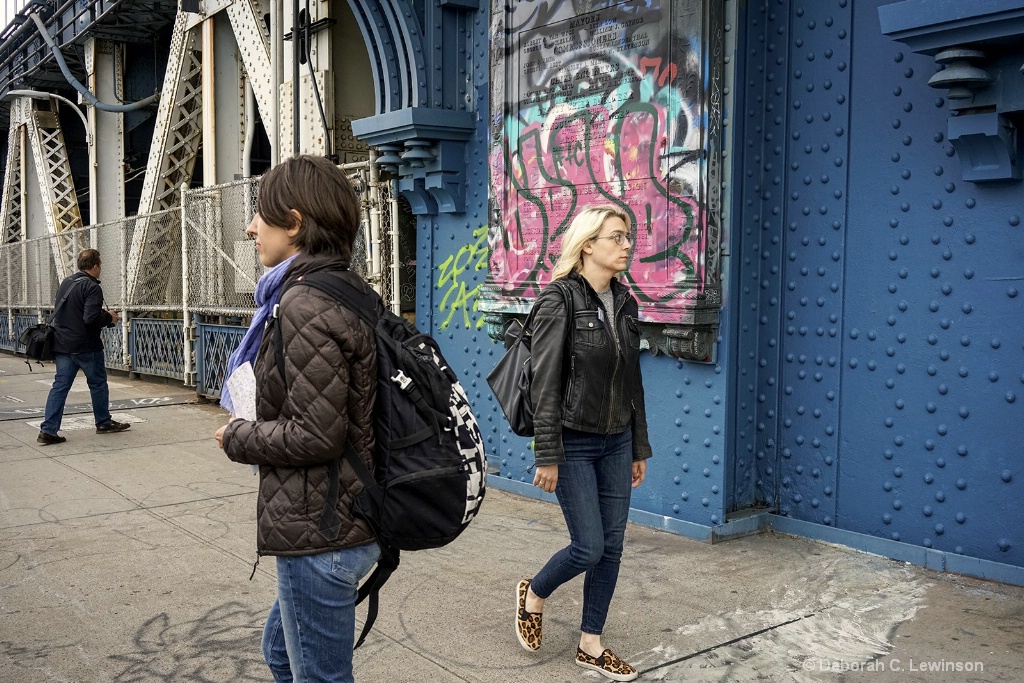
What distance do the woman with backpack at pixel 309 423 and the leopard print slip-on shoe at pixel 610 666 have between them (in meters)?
1.51

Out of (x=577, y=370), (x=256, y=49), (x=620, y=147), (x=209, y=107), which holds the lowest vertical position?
(x=577, y=370)

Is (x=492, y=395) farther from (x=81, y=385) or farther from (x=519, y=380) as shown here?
(x=81, y=385)

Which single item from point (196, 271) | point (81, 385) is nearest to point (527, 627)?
point (196, 271)

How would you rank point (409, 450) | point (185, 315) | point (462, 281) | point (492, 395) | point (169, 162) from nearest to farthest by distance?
point (409, 450) < point (492, 395) < point (462, 281) < point (185, 315) < point (169, 162)

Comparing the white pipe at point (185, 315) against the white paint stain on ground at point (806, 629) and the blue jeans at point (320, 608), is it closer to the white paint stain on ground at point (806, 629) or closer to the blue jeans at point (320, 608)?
the white paint stain on ground at point (806, 629)

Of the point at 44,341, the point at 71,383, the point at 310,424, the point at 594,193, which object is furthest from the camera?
the point at 44,341

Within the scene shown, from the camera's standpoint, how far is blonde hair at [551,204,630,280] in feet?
12.1

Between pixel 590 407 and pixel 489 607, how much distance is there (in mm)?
1404

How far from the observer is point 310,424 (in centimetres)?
231

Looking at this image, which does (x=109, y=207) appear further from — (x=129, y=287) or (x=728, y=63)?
(x=728, y=63)

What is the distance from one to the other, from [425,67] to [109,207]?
13.1m

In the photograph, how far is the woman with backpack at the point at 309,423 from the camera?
2330mm

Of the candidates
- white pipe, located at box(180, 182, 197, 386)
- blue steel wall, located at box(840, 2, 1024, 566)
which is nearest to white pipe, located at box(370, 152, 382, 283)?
blue steel wall, located at box(840, 2, 1024, 566)

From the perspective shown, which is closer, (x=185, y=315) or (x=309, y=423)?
(x=309, y=423)
